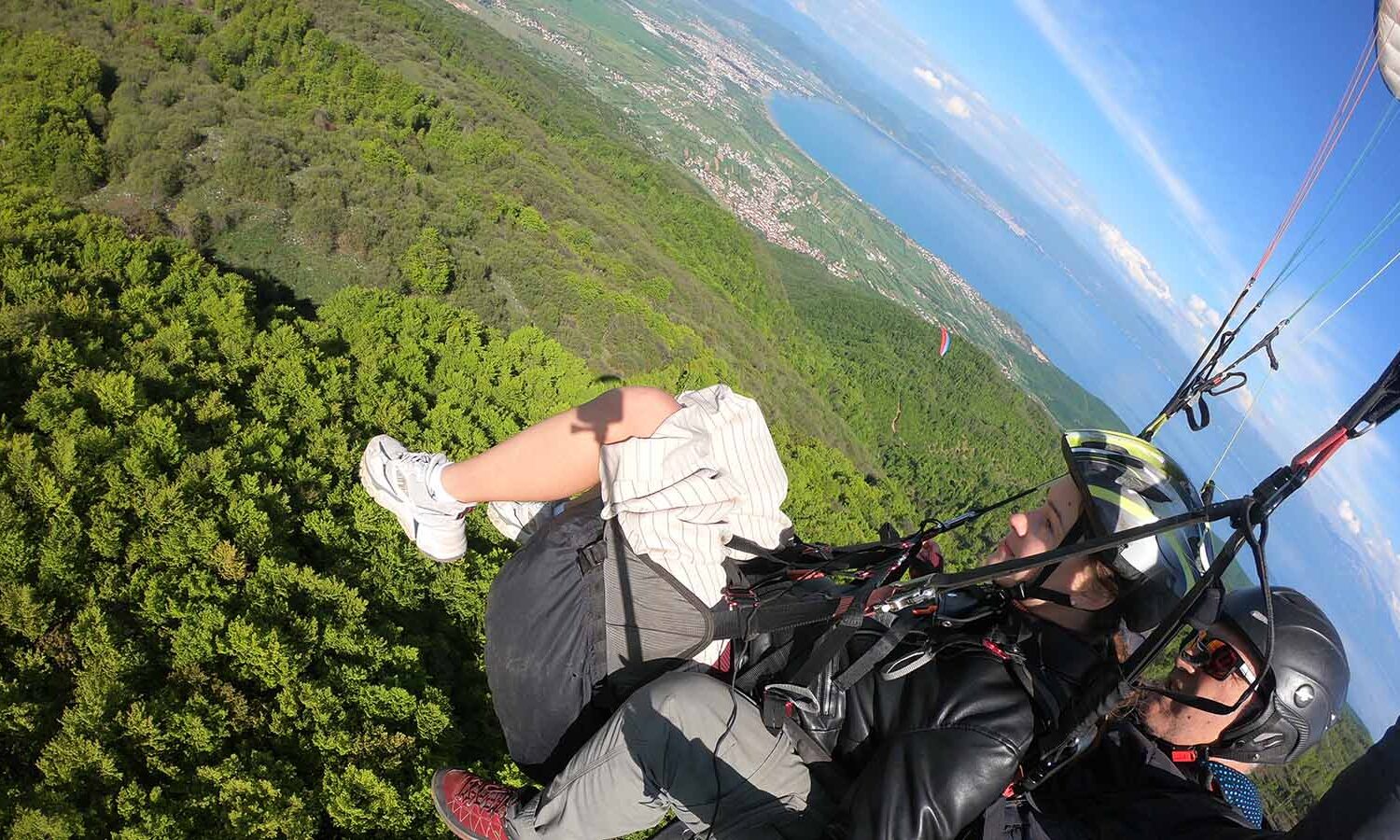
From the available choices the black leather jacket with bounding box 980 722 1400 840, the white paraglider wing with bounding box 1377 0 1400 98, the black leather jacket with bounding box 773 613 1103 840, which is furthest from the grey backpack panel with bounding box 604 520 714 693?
the white paraglider wing with bounding box 1377 0 1400 98

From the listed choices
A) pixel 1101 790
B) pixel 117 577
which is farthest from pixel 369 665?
pixel 1101 790

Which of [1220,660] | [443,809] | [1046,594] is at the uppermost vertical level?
[1220,660]

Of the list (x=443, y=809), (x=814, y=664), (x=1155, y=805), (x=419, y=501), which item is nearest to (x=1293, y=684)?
(x=1155, y=805)

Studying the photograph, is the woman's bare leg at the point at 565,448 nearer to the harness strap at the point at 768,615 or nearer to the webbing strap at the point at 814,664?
the harness strap at the point at 768,615

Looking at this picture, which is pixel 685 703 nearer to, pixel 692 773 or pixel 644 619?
pixel 692 773

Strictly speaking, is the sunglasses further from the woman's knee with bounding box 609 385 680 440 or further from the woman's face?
the woman's knee with bounding box 609 385 680 440
